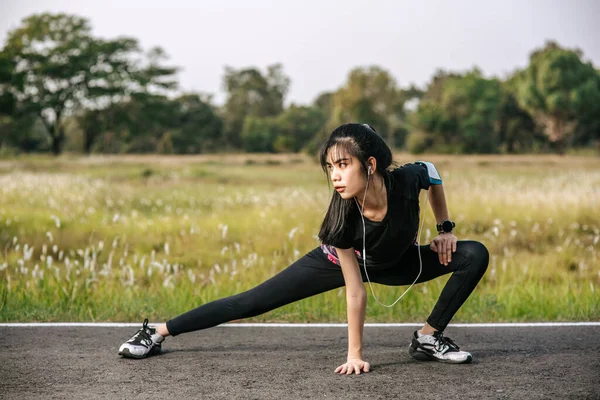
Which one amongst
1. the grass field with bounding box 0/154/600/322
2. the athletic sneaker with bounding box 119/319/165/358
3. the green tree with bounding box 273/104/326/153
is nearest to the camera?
the athletic sneaker with bounding box 119/319/165/358

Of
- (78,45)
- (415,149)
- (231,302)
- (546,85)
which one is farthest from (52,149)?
(231,302)

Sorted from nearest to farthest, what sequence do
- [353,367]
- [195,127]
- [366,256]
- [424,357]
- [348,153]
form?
[348,153], [353,367], [366,256], [424,357], [195,127]

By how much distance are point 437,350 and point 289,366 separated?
3.01 feet

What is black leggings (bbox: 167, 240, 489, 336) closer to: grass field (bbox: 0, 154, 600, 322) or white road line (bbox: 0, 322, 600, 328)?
grass field (bbox: 0, 154, 600, 322)

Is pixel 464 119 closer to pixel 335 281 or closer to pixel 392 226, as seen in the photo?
pixel 335 281

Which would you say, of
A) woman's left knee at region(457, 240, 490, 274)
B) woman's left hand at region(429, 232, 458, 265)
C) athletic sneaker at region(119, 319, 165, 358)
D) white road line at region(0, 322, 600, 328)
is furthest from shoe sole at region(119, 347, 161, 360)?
woman's left knee at region(457, 240, 490, 274)

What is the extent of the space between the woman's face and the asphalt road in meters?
1.07

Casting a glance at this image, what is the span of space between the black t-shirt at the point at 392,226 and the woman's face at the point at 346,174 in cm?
22

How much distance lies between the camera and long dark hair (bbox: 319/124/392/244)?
3.96m

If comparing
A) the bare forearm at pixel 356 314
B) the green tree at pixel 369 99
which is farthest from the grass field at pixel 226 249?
the green tree at pixel 369 99

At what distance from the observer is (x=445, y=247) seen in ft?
14.5

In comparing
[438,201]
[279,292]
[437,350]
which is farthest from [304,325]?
[438,201]

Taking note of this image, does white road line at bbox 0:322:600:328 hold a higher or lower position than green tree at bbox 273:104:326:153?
lower

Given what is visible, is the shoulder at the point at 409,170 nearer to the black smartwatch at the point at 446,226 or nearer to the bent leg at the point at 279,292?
the black smartwatch at the point at 446,226
